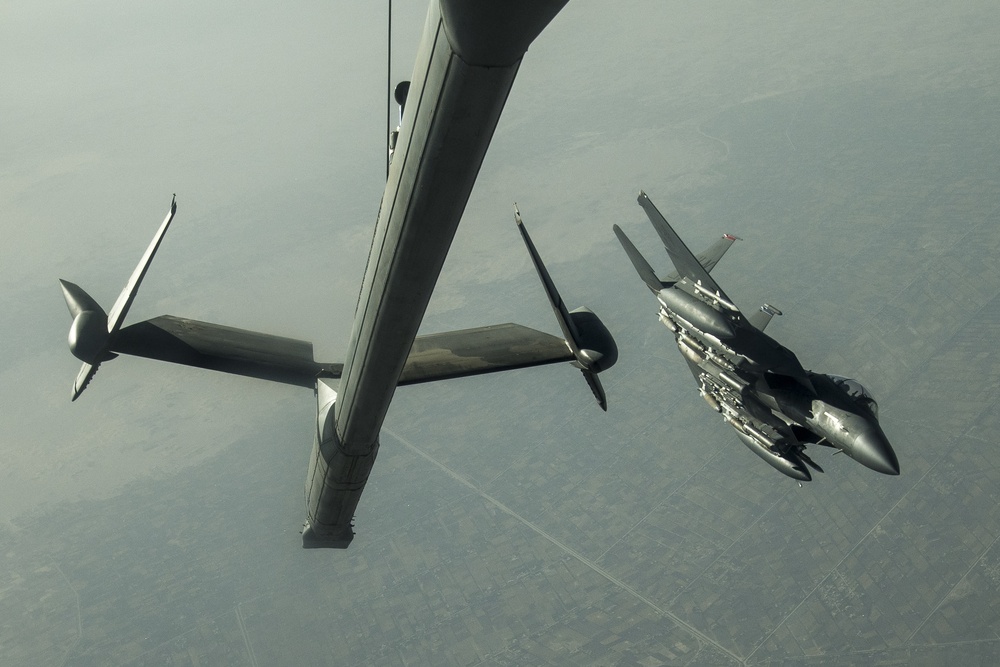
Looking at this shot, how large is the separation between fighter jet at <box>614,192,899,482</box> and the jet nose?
0.04 m

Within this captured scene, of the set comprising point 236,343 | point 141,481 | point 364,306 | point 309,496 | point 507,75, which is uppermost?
point 507,75

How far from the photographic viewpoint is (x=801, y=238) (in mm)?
184875

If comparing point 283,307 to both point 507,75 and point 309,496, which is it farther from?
point 507,75

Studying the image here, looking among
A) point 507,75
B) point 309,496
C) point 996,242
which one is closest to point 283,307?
point 996,242

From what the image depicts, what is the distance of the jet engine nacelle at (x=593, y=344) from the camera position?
68.7 ft

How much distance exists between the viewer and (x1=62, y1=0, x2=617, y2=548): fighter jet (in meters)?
9.73

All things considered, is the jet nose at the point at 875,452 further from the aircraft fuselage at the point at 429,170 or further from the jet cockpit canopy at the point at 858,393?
the aircraft fuselage at the point at 429,170

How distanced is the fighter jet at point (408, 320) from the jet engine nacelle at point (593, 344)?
0.13 feet

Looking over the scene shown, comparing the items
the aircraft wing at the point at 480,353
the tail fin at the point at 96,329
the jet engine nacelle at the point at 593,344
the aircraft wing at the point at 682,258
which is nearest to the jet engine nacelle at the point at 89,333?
the tail fin at the point at 96,329

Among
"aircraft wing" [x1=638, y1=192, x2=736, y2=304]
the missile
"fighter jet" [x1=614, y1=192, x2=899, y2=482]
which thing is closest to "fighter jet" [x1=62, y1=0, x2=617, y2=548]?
"fighter jet" [x1=614, y1=192, x2=899, y2=482]

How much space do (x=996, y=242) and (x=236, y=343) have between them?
19292cm

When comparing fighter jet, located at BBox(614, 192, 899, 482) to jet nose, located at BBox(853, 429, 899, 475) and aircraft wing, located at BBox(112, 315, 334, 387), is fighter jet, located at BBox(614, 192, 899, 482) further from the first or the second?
aircraft wing, located at BBox(112, 315, 334, 387)

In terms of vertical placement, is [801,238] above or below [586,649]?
above

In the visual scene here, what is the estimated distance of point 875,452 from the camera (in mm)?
33812
